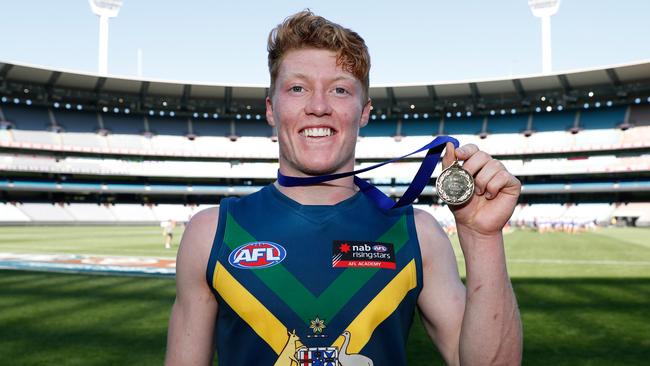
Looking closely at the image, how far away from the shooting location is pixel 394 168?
5494 cm

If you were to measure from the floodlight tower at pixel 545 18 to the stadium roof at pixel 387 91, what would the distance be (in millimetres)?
2629

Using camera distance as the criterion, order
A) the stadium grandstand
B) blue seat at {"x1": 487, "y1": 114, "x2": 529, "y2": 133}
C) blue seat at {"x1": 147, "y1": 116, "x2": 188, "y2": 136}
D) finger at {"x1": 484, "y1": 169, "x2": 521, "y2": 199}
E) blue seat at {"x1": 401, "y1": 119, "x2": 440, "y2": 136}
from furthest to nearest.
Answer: blue seat at {"x1": 147, "y1": 116, "x2": 188, "y2": 136}, blue seat at {"x1": 401, "y1": 119, "x2": 440, "y2": 136}, blue seat at {"x1": 487, "y1": 114, "x2": 529, "y2": 133}, the stadium grandstand, finger at {"x1": 484, "y1": 169, "x2": 521, "y2": 199}

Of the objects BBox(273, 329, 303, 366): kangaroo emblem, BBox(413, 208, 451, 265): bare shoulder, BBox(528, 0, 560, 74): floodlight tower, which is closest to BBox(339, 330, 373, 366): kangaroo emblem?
BBox(273, 329, 303, 366): kangaroo emblem

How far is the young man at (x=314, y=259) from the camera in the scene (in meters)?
1.69

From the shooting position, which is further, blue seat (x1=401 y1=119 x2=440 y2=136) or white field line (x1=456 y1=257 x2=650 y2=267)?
blue seat (x1=401 y1=119 x2=440 y2=136)

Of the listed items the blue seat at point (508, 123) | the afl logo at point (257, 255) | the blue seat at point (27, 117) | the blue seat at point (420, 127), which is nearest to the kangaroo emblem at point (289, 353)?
the afl logo at point (257, 255)

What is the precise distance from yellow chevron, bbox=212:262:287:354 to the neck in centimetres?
39

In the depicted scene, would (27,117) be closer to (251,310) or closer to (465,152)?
(251,310)

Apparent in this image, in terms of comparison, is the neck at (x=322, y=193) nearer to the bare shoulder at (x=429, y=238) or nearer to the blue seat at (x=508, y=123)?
the bare shoulder at (x=429, y=238)

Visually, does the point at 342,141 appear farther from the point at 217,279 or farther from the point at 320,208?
the point at 217,279

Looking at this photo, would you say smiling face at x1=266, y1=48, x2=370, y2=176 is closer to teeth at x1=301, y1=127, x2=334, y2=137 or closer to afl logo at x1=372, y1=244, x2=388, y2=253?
teeth at x1=301, y1=127, x2=334, y2=137

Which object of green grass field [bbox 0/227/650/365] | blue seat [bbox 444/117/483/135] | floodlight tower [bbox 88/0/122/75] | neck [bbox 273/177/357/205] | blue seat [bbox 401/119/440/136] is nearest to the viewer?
neck [bbox 273/177/357/205]

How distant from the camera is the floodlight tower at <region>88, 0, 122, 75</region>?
49094mm

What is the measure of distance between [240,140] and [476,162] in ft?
187
